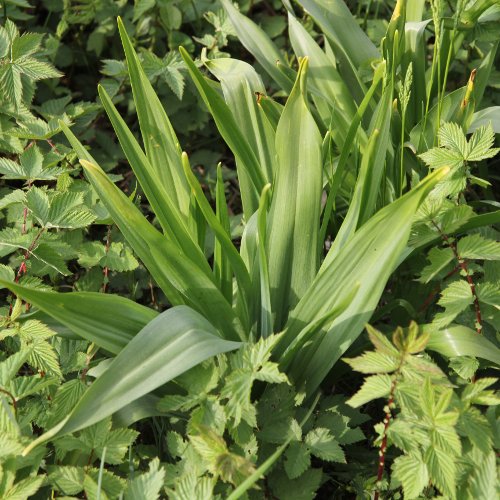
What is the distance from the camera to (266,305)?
57.9 inches

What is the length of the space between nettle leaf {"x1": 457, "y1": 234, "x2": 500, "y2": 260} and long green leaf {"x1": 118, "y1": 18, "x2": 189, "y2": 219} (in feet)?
1.91

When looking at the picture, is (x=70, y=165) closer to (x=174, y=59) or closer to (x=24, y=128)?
(x=24, y=128)

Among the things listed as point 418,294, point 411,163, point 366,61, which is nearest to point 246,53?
point 366,61

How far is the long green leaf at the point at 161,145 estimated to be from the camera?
63.8 inches

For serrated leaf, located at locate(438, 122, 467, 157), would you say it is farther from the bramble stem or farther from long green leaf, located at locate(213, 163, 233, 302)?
long green leaf, located at locate(213, 163, 233, 302)

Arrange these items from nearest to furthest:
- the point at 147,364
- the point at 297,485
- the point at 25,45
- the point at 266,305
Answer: the point at 147,364 → the point at 297,485 → the point at 266,305 → the point at 25,45

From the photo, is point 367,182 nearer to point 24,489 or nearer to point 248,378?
point 248,378

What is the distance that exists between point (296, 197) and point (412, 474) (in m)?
0.59

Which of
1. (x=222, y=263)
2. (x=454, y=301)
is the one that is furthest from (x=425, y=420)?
(x=222, y=263)

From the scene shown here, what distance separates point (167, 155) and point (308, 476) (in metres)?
0.74

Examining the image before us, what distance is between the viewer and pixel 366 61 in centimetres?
192

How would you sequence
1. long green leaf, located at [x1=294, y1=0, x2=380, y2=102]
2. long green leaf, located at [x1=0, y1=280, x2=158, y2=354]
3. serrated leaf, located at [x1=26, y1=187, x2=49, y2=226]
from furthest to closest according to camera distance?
long green leaf, located at [x1=294, y1=0, x2=380, y2=102]
serrated leaf, located at [x1=26, y1=187, x2=49, y2=226]
long green leaf, located at [x1=0, y1=280, x2=158, y2=354]

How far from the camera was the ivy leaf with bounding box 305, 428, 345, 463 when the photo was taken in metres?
1.30

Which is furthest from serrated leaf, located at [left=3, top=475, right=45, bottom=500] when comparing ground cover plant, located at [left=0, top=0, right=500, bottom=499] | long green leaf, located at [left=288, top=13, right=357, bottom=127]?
long green leaf, located at [left=288, top=13, right=357, bottom=127]
